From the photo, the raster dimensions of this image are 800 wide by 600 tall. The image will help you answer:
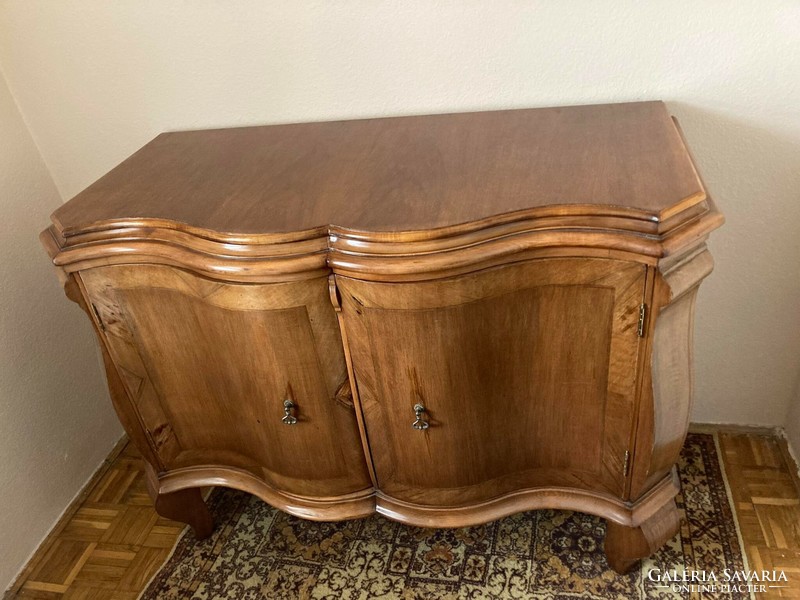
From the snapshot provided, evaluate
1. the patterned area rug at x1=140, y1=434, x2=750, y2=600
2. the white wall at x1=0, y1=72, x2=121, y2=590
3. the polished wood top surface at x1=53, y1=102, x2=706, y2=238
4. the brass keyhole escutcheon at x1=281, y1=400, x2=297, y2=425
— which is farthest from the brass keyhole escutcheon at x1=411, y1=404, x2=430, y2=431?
the white wall at x1=0, y1=72, x2=121, y2=590

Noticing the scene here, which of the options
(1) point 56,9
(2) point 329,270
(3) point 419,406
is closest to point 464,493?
(3) point 419,406

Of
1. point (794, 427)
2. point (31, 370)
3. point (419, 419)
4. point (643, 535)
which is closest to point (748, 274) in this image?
point (794, 427)

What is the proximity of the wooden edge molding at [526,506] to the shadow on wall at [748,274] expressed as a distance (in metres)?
0.37

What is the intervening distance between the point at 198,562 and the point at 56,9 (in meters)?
1.06

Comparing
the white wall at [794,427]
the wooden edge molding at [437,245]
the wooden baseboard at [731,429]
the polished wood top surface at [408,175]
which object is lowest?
the wooden baseboard at [731,429]

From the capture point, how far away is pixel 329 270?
2.77ft

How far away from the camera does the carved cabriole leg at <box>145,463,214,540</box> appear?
4.01 ft

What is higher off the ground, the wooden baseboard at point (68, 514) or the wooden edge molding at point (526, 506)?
the wooden edge molding at point (526, 506)

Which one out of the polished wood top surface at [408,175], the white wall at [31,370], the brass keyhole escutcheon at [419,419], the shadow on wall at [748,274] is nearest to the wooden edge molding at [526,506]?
the brass keyhole escutcheon at [419,419]

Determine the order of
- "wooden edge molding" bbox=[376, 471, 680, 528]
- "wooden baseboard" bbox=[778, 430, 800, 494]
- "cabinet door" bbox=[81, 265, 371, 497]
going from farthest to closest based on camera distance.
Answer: "wooden baseboard" bbox=[778, 430, 800, 494], "wooden edge molding" bbox=[376, 471, 680, 528], "cabinet door" bbox=[81, 265, 371, 497]

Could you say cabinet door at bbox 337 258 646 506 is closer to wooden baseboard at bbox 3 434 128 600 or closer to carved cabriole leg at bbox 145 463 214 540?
carved cabriole leg at bbox 145 463 214 540

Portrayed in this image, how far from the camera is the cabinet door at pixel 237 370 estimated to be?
2.96 feet

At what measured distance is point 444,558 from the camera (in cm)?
124

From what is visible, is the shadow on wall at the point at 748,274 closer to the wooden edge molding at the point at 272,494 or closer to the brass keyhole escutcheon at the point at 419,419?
the brass keyhole escutcheon at the point at 419,419
